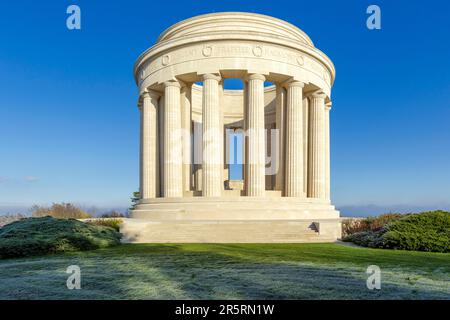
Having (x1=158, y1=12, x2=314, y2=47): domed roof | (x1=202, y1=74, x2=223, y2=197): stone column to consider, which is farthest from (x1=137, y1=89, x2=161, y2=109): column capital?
(x1=202, y1=74, x2=223, y2=197): stone column

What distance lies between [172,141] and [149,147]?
449 centimetres

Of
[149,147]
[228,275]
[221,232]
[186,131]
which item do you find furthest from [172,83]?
[228,275]

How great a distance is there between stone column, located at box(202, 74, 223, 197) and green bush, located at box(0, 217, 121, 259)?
1244cm

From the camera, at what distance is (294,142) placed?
32531mm

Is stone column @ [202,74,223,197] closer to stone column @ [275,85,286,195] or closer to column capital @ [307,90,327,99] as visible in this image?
stone column @ [275,85,286,195]

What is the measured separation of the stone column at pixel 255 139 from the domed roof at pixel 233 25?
5293 millimetres

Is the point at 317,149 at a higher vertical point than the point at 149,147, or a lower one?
lower

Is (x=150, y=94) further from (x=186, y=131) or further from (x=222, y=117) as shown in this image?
(x=222, y=117)

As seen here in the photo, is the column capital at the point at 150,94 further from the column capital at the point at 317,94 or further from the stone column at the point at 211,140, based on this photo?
the column capital at the point at 317,94

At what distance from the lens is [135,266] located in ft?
38.0

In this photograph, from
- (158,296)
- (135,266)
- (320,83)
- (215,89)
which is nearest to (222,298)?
(158,296)

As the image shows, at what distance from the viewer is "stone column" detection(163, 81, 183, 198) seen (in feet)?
106

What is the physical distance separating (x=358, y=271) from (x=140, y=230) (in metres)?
15.1

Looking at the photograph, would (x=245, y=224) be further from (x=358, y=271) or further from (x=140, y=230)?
(x=358, y=271)
